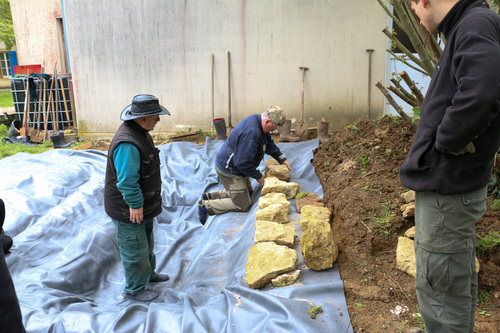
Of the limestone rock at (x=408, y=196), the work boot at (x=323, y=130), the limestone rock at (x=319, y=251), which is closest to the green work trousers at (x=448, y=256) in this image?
the limestone rock at (x=319, y=251)

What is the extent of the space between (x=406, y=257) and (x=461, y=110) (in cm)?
162

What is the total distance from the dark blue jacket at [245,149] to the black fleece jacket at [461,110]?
3.25m

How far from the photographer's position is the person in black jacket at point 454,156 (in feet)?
5.39

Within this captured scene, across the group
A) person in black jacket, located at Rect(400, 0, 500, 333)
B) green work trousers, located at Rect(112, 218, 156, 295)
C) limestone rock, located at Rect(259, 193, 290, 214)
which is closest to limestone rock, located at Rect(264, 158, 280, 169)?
limestone rock, located at Rect(259, 193, 290, 214)

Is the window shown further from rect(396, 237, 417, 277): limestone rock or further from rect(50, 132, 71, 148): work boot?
rect(396, 237, 417, 277): limestone rock

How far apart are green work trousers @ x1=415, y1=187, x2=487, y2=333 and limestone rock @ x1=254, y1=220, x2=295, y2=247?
5.56 ft

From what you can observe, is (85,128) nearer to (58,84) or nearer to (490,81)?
(58,84)

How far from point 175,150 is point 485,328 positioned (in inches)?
237

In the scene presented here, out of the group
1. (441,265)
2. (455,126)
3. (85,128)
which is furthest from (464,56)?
(85,128)

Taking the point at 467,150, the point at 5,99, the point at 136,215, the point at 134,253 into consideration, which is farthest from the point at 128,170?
the point at 5,99

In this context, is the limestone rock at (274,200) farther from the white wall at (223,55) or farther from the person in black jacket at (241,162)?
the white wall at (223,55)

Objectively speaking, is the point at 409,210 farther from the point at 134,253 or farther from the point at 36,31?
the point at 36,31

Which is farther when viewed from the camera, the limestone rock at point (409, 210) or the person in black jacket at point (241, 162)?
the person in black jacket at point (241, 162)

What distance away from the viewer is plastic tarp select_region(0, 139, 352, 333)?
112 inches
